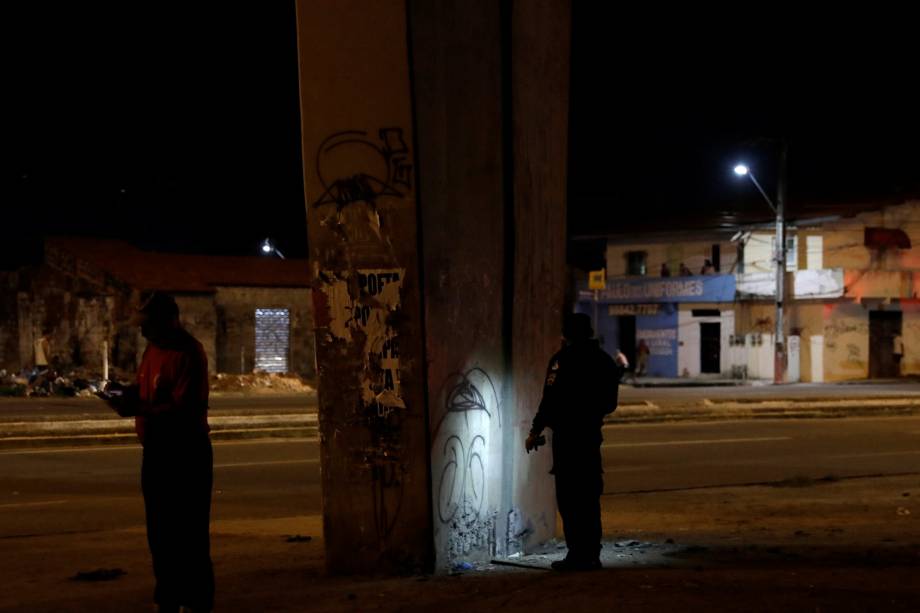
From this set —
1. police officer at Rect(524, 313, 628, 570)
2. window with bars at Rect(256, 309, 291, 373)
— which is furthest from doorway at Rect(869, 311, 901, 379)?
police officer at Rect(524, 313, 628, 570)

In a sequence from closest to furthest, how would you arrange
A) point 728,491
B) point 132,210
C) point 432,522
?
point 432,522 < point 728,491 < point 132,210

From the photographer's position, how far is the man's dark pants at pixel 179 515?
524 centimetres

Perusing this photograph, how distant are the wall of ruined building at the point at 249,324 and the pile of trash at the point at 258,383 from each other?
6.69 ft

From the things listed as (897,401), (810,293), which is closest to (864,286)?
(810,293)

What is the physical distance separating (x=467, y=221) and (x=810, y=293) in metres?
33.9

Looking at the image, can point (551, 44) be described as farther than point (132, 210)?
No

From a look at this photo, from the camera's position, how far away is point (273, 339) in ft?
115

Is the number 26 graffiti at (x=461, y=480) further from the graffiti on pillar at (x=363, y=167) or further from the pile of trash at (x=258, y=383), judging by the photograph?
the pile of trash at (x=258, y=383)

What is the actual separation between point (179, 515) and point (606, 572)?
2665 mm

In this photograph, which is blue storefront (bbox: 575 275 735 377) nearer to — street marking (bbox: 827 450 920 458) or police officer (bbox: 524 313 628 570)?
street marking (bbox: 827 450 920 458)

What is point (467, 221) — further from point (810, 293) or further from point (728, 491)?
point (810, 293)

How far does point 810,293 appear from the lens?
3819cm

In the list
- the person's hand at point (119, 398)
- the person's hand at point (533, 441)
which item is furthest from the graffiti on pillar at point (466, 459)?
the person's hand at point (119, 398)

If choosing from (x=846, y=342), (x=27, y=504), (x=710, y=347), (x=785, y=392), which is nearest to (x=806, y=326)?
(x=846, y=342)
